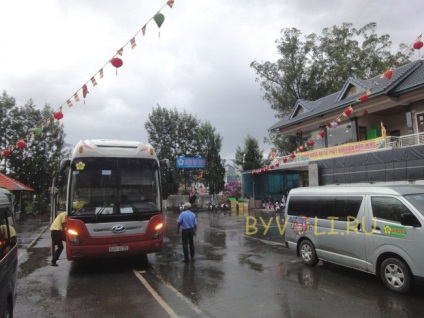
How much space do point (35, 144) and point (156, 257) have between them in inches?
1118

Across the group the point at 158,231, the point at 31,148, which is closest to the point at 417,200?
the point at 158,231

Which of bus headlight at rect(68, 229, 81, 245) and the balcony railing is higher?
the balcony railing

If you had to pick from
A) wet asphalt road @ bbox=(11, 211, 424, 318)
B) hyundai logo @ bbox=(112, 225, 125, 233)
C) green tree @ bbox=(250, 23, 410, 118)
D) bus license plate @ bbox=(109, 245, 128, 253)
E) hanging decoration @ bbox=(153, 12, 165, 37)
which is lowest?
wet asphalt road @ bbox=(11, 211, 424, 318)

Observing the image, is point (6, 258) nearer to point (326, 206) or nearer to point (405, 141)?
point (326, 206)

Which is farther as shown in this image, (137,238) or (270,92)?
(270,92)

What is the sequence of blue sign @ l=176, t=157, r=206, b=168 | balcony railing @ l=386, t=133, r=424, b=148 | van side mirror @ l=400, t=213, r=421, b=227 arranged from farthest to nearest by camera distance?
blue sign @ l=176, t=157, r=206, b=168
balcony railing @ l=386, t=133, r=424, b=148
van side mirror @ l=400, t=213, r=421, b=227

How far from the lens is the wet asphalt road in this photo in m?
5.45

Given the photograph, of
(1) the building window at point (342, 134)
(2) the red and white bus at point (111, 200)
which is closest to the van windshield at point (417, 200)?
(2) the red and white bus at point (111, 200)

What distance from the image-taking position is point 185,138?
3716 centimetres

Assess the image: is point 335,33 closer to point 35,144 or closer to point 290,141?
point 290,141

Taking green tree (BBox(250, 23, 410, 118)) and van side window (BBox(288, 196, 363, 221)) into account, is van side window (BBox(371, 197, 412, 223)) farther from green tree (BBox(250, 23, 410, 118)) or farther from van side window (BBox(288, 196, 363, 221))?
green tree (BBox(250, 23, 410, 118))

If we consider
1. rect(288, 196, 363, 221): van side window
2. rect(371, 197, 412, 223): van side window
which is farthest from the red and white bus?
rect(371, 197, 412, 223): van side window

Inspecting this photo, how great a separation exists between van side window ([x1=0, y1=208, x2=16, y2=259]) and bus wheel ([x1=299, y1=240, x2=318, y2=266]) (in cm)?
641

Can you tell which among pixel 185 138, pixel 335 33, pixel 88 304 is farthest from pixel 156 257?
pixel 335 33
